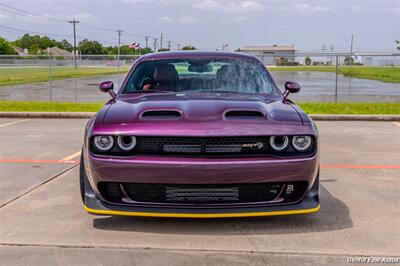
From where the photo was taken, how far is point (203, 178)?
350cm

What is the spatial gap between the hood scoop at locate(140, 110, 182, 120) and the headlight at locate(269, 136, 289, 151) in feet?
2.44

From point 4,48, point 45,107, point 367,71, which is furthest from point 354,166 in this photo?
point 4,48

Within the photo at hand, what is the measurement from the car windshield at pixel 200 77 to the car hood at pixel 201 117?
685mm

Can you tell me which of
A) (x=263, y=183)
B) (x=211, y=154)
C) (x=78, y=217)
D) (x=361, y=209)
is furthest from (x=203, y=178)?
(x=361, y=209)

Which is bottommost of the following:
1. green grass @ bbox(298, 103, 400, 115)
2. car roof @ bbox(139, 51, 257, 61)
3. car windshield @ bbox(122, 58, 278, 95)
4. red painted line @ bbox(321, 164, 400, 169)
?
red painted line @ bbox(321, 164, 400, 169)

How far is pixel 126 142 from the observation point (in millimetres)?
3645

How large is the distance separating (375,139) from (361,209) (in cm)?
429

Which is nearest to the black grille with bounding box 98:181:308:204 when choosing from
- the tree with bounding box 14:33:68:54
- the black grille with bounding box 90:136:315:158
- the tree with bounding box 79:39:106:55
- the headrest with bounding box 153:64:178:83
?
the black grille with bounding box 90:136:315:158

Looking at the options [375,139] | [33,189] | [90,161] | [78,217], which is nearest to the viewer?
[90,161]

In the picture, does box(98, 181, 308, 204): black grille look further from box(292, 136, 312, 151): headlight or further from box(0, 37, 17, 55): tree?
box(0, 37, 17, 55): tree

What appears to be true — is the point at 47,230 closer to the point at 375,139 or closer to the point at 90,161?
the point at 90,161

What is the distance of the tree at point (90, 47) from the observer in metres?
116

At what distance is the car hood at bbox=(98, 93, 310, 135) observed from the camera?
355cm

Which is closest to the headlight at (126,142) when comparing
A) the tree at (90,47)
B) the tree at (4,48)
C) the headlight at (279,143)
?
the headlight at (279,143)
